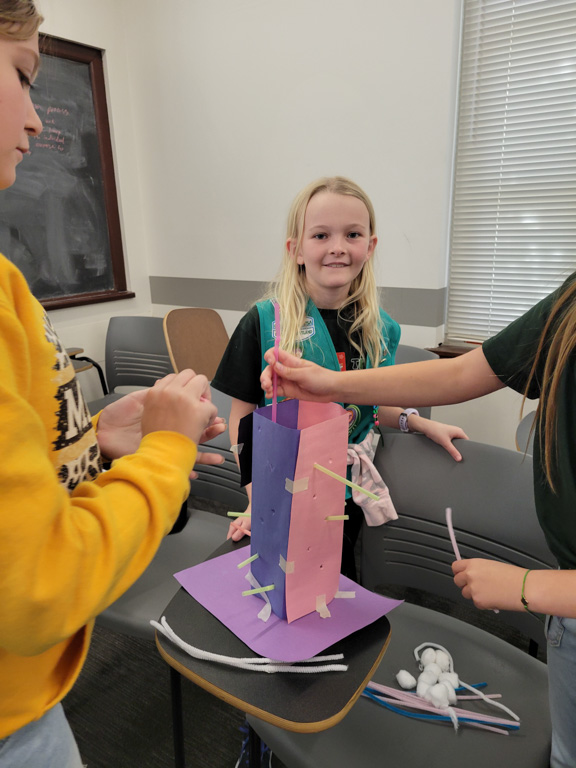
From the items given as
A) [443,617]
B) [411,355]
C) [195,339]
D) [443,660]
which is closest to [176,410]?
[443,660]

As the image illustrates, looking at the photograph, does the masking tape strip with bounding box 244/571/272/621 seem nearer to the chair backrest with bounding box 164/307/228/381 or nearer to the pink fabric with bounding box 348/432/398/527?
the pink fabric with bounding box 348/432/398/527

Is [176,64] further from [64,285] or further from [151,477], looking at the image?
[151,477]

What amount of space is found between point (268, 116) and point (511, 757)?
2898mm

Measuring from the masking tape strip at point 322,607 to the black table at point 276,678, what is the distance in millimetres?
44

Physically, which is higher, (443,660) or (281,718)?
(281,718)

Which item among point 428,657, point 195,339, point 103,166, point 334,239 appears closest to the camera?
point 428,657

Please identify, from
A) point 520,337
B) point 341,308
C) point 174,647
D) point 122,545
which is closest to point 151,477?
point 122,545

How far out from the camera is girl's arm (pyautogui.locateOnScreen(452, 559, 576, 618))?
67cm

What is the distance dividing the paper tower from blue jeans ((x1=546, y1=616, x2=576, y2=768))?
34cm

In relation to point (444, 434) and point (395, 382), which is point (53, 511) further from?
point (444, 434)

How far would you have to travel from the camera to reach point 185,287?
3.38 meters

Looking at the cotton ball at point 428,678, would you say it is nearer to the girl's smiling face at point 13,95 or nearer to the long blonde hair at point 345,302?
the long blonde hair at point 345,302

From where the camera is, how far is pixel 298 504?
695mm

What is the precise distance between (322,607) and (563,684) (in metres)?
0.37
